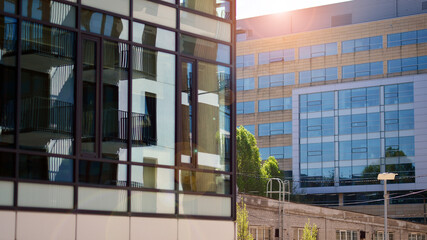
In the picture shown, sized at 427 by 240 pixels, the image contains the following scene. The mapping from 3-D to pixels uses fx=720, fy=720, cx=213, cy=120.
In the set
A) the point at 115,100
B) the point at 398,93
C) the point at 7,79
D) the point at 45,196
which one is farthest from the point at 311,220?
the point at 7,79

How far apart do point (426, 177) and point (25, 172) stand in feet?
227

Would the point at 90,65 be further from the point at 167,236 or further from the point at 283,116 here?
the point at 283,116

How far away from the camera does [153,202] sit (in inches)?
684

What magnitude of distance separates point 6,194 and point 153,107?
15.3 feet

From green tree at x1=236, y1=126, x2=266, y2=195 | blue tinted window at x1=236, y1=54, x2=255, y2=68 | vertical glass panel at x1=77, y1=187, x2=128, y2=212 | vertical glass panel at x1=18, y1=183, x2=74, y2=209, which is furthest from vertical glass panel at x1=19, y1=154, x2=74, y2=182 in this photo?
blue tinted window at x1=236, y1=54, x2=255, y2=68

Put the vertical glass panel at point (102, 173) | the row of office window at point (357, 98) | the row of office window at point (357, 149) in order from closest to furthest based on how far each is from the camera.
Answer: the vertical glass panel at point (102, 173) → the row of office window at point (357, 149) → the row of office window at point (357, 98)

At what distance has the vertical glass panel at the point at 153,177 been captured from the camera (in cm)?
1709

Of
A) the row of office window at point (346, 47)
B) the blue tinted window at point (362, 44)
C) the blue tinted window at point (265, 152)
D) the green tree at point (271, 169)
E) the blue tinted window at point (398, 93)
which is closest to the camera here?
the green tree at point (271, 169)

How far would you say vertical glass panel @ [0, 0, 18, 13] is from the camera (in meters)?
14.9

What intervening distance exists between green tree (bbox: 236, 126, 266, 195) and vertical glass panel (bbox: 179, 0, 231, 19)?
49579 millimetres

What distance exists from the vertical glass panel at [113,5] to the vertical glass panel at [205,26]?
1.93 m

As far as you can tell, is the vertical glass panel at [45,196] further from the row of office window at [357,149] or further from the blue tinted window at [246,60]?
the blue tinted window at [246,60]

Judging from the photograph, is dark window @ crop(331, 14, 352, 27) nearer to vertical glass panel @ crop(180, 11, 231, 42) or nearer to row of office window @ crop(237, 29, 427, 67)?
row of office window @ crop(237, 29, 427, 67)

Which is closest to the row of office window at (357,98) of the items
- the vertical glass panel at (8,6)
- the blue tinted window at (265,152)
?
the blue tinted window at (265,152)
